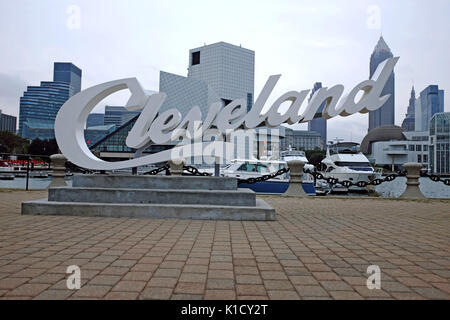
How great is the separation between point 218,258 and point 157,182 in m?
3.95

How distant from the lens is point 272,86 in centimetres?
776

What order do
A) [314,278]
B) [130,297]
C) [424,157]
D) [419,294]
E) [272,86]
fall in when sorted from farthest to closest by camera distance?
[424,157], [272,86], [314,278], [419,294], [130,297]

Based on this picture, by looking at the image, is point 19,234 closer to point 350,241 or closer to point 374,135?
point 350,241

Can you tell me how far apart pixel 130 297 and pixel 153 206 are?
4.09 metres

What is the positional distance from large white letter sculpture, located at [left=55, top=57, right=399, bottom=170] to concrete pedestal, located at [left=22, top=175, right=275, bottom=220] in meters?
0.52

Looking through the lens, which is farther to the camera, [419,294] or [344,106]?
[344,106]

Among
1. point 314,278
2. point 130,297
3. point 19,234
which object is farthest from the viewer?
point 19,234

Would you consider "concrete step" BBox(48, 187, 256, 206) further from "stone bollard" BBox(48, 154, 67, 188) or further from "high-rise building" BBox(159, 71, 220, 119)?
"high-rise building" BBox(159, 71, 220, 119)

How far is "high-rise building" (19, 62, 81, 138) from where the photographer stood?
6506 cm

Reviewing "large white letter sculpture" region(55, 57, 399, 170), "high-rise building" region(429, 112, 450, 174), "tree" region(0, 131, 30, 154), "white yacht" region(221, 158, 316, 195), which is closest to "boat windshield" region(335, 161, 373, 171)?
"white yacht" region(221, 158, 316, 195)

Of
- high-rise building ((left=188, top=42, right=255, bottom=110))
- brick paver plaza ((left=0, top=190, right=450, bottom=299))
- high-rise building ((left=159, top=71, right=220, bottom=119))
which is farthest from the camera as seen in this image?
high-rise building ((left=188, top=42, right=255, bottom=110))

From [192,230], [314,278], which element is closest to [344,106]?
[192,230]

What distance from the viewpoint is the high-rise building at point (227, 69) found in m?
112

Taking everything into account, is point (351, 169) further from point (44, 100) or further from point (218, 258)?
point (44, 100)
